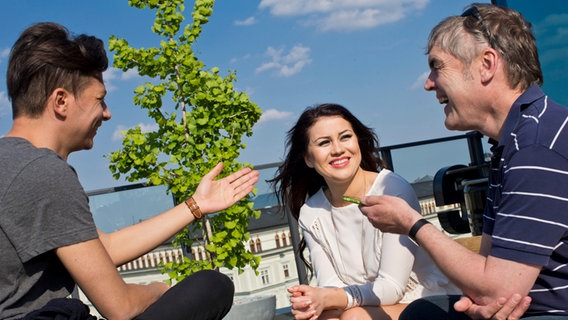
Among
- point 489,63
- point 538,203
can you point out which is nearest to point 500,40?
point 489,63

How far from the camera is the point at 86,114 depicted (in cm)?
185

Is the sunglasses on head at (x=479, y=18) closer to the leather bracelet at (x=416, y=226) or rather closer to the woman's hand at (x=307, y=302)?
the leather bracelet at (x=416, y=226)

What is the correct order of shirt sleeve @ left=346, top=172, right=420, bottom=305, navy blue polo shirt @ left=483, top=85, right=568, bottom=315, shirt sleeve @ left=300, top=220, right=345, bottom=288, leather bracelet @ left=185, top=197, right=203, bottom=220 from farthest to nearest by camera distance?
1. shirt sleeve @ left=300, top=220, right=345, bottom=288
2. shirt sleeve @ left=346, top=172, right=420, bottom=305
3. leather bracelet @ left=185, top=197, right=203, bottom=220
4. navy blue polo shirt @ left=483, top=85, right=568, bottom=315

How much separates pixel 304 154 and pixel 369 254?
1.95 ft

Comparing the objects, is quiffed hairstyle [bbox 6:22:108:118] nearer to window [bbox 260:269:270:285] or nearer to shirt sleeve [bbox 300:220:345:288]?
shirt sleeve [bbox 300:220:345:288]

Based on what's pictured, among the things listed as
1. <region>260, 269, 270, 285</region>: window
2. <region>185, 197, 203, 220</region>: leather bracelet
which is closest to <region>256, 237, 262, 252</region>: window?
<region>260, 269, 270, 285</region>: window

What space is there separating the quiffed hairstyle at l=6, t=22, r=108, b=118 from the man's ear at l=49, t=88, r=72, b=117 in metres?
0.01

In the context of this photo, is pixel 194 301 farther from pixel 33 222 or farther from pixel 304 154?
pixel 304 154

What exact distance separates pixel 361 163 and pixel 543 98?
4.79ft

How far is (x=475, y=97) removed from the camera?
167 centimetres

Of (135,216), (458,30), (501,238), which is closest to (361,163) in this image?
(458,30)

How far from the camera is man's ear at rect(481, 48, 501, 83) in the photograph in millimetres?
1631

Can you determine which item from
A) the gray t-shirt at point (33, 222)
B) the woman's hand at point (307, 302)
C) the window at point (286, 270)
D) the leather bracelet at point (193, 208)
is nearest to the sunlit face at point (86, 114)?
the gray t-shirt at point (33, 222)

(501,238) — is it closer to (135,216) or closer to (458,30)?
(458,30)
